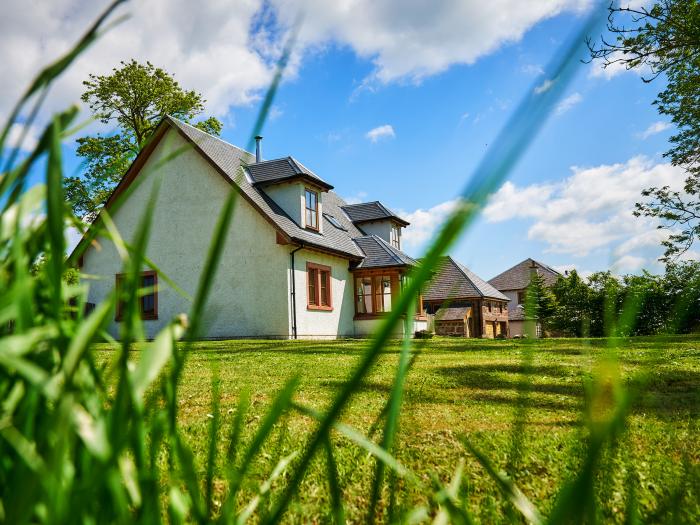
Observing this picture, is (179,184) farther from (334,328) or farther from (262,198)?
(334,328)

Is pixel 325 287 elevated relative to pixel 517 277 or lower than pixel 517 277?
lower

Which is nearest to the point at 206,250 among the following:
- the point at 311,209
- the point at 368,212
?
the point at 311,209

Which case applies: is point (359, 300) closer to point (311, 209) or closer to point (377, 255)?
point (377, 255)

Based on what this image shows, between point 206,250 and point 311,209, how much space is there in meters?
3.97

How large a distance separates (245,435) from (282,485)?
35.5 inches

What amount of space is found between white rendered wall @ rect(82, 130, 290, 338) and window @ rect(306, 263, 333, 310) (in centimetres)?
139

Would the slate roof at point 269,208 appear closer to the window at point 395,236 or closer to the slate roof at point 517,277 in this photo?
the window at point 395,236

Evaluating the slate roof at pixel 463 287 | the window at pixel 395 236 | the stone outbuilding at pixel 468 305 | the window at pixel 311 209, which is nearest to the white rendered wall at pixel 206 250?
the window at pixel 311 209

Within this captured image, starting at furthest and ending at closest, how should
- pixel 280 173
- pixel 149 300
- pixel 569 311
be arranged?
pixel 569 311 < pixel 280 173 < pixel 149 300

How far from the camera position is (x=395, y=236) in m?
24.5

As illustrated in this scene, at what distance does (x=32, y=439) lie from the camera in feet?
2.05

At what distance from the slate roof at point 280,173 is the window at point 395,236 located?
5811 millimetres

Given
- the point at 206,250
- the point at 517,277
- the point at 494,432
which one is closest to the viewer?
the point at 494,432

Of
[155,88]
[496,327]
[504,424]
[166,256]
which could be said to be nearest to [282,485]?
[504,424]
